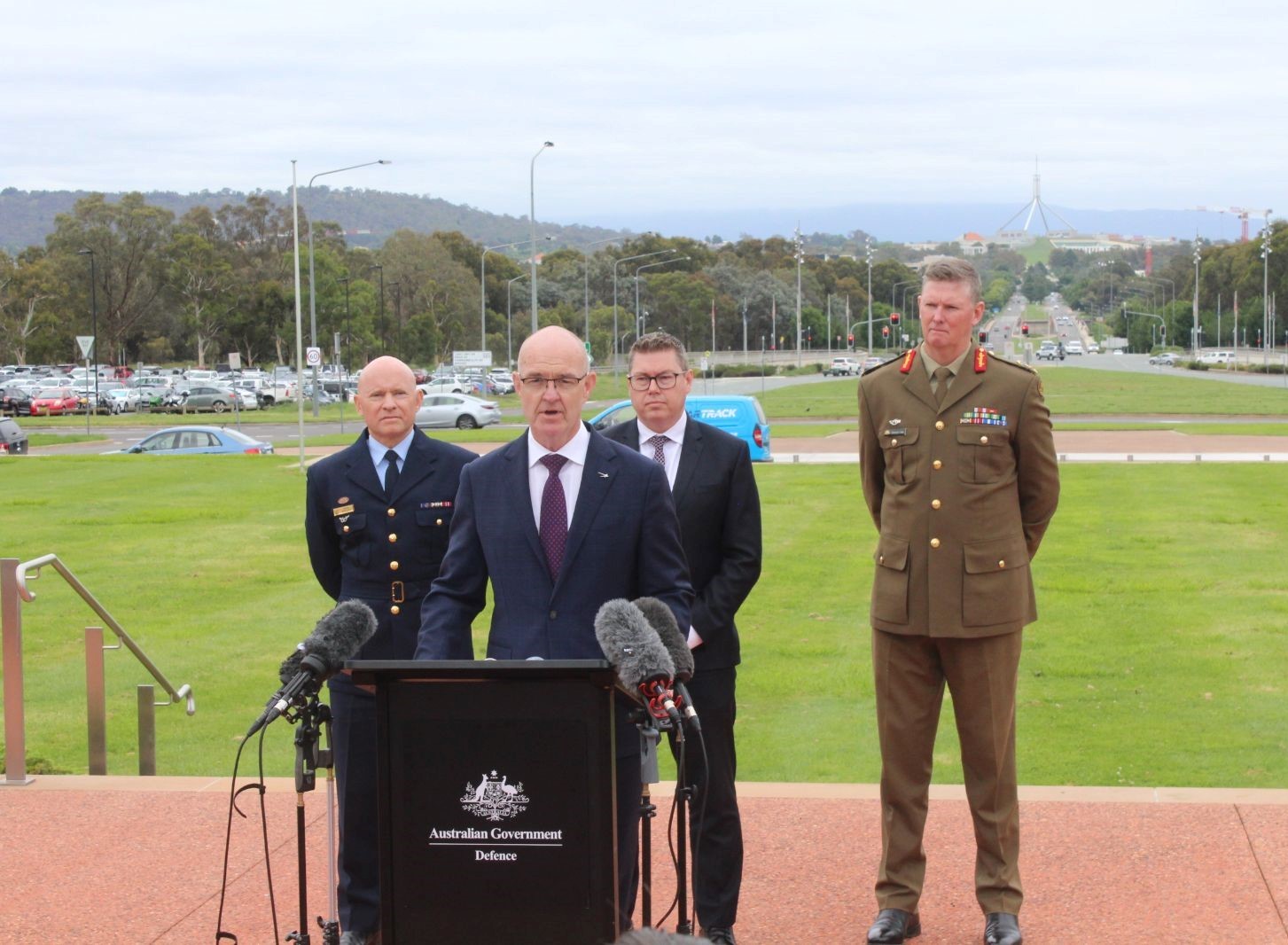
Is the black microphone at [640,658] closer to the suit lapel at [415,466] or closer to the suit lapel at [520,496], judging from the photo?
the suit lapel at [520,496]

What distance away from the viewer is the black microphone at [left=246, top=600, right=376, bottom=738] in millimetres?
3822

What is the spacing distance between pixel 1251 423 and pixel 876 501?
41.7 m

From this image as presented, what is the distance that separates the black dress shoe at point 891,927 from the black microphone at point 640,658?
6.24ft

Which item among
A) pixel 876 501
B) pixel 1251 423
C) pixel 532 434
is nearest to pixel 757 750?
pixel 876 501

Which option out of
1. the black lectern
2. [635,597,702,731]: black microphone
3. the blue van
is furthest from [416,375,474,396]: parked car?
the black lectern

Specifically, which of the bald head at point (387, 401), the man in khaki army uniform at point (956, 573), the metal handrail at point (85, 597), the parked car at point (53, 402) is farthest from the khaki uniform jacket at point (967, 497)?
the parked car at point (53, 402)

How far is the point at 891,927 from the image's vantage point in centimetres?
501

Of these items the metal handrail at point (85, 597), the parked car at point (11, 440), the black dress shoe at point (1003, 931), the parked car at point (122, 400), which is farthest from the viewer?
the parked car at point (122, 400)

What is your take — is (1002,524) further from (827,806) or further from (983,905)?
(827,806)

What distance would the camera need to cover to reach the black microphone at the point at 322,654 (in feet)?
12.5

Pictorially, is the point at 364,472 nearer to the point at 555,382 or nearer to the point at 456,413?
the point at 555,382

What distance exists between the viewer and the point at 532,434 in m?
4.33

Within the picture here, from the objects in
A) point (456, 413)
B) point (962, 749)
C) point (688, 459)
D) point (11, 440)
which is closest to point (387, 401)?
point (688, 459)

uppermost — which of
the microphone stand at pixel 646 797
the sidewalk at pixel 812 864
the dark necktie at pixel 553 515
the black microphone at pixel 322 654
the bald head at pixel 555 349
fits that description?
the bald head at pixel 555 349
